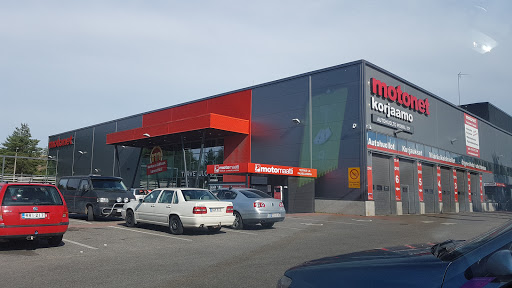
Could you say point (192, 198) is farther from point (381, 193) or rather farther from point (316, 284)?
point (381, 193)

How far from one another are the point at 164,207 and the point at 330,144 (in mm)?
17773

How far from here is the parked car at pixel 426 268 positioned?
213 centimetres

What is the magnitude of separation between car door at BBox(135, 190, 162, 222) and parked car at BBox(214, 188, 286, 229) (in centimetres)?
299

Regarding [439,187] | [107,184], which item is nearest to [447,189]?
[439,187]

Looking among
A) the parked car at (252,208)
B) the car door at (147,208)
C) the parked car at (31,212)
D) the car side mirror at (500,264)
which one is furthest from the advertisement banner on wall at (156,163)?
the car side mirror at (500,264)

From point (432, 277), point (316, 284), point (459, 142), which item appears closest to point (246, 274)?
point (316, 284)

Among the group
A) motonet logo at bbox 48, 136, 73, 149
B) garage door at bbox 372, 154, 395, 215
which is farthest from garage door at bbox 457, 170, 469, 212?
Answer: motonet logo at bbox 48, 136, 73, 149

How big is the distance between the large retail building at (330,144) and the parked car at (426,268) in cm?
2096

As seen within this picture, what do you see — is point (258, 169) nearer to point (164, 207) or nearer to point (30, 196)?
point (164, 207)

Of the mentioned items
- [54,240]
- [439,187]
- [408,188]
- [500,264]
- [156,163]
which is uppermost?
[156,163]

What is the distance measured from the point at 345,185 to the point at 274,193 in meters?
5.56

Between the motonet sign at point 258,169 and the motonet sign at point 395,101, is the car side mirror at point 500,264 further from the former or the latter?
the motonet sign at point 395,101

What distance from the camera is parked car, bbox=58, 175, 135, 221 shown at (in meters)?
16.4

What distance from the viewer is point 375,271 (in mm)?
2545
